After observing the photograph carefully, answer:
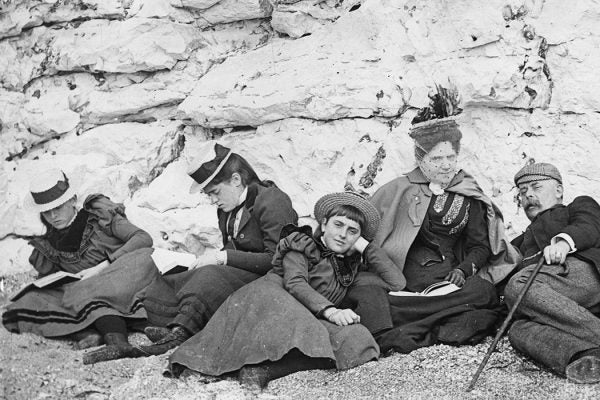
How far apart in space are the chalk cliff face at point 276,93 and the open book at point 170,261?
0.88m

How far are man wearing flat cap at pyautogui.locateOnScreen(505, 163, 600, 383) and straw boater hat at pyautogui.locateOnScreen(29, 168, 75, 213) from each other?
3077 millimetres

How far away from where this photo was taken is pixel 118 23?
311 inches

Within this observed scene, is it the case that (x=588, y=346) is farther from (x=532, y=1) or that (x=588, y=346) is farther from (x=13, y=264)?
(x=13, y=264)

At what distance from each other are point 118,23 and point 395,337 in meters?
4.17

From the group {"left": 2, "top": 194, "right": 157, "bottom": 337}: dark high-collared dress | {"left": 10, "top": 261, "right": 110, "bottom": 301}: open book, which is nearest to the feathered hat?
{"left": 2, "top": 194, "right": 157, "bottom": 337}: dark high-collared dress

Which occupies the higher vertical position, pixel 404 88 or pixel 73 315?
pixel 404 88

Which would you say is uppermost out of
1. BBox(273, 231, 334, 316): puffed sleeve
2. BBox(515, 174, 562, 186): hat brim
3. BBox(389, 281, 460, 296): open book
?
BBox(515, 174, 562, 186): hat brim

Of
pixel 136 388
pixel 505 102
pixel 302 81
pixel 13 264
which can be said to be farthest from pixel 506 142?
pixel 13 264

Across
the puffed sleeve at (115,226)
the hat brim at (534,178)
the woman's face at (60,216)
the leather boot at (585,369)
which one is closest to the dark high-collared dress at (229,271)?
the puffed sleeve at (115,226)

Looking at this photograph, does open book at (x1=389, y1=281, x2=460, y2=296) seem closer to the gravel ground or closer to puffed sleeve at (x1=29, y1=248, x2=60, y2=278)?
the gravel ground

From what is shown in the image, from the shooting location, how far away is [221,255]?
574 cm

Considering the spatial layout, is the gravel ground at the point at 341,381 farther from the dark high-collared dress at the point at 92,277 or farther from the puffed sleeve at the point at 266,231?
the puffed sleeve at the point at 266,231

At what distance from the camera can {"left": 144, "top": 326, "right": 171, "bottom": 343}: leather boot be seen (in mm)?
5648

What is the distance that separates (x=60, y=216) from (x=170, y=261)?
834mm
